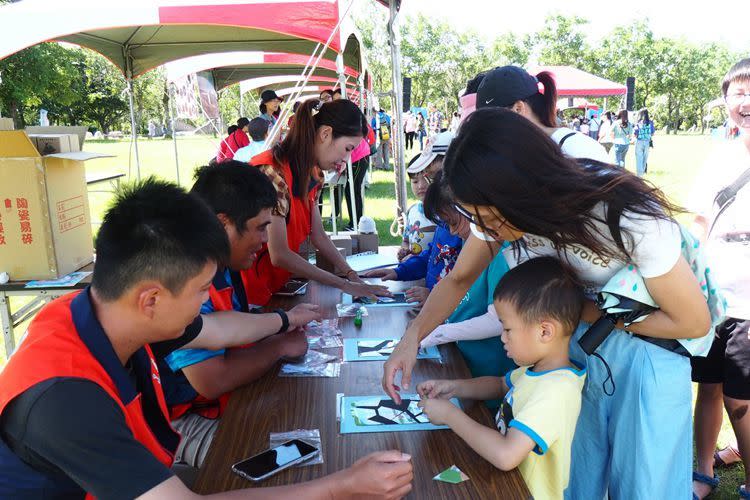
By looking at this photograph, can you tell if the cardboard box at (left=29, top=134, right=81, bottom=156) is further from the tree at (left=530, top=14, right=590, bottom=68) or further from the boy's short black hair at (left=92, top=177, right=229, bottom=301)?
the tree at (left=530, top=14, right=590, bottom=68)

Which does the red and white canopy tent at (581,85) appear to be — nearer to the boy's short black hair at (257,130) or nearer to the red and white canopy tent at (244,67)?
the red and white canopy tent at (244,67)

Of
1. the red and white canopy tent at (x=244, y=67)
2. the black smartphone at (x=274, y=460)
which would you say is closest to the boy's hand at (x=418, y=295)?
the black smartphone at (x=274, y=460)

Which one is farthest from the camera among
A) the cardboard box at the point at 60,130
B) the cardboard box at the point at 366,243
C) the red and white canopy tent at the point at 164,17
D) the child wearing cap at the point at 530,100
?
the cardboard box at the point at 366,243

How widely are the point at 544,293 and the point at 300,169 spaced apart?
1.72 metres

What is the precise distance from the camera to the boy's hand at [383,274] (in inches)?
111

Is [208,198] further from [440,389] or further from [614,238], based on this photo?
[614,238]

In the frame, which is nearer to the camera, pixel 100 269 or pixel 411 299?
pixel 100 269

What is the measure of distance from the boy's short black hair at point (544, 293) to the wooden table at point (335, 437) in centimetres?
30

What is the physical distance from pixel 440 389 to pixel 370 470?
0.43 metres

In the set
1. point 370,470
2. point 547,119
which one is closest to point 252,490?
point 370,470

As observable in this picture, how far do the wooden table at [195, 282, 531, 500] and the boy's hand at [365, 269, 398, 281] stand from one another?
1.01 meters

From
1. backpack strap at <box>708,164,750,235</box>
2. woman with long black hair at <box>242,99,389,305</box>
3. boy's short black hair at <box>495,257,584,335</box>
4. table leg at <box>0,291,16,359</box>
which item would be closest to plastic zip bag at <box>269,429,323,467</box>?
boy's short black hair at <box>495,257,584,335</box>

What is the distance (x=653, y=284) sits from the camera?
126 cm

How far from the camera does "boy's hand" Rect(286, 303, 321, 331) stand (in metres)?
1.94
